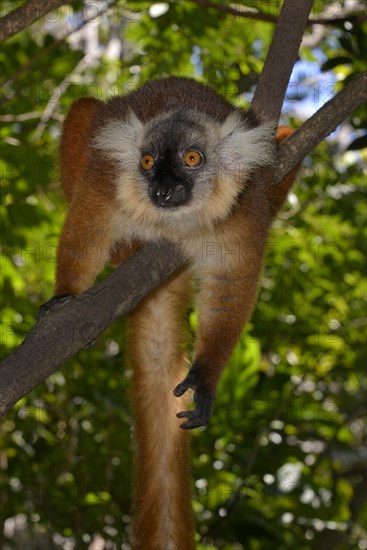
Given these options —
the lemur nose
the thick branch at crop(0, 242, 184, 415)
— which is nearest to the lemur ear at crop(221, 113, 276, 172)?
the lemur nose

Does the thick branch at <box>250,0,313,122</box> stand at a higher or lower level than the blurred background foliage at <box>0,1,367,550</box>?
higher

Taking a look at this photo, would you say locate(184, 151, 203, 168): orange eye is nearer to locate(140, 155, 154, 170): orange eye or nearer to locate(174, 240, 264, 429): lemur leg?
locate(140, 155, 154, 170): orange eye

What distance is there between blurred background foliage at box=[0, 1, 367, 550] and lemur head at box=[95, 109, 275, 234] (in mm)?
809

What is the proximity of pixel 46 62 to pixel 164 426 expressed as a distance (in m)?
3.13

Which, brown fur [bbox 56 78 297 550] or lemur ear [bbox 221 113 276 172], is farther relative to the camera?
lemur ear [bbox 221 113 276 172]

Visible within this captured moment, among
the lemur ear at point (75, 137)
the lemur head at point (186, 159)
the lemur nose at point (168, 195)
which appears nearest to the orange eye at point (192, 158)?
the lemur head at point (186, 159)

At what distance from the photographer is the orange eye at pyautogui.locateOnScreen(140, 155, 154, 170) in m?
3.80

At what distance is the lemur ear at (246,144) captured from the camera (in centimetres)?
385

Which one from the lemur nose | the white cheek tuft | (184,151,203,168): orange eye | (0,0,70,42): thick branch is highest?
(0,0,70,42): thick branch

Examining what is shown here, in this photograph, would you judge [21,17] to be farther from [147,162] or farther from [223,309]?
[223,309]

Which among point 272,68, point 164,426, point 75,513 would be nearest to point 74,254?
point 164,426

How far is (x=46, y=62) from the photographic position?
5508mm

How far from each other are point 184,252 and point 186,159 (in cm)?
51

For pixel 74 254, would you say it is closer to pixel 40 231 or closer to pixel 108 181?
pixel 108 181
